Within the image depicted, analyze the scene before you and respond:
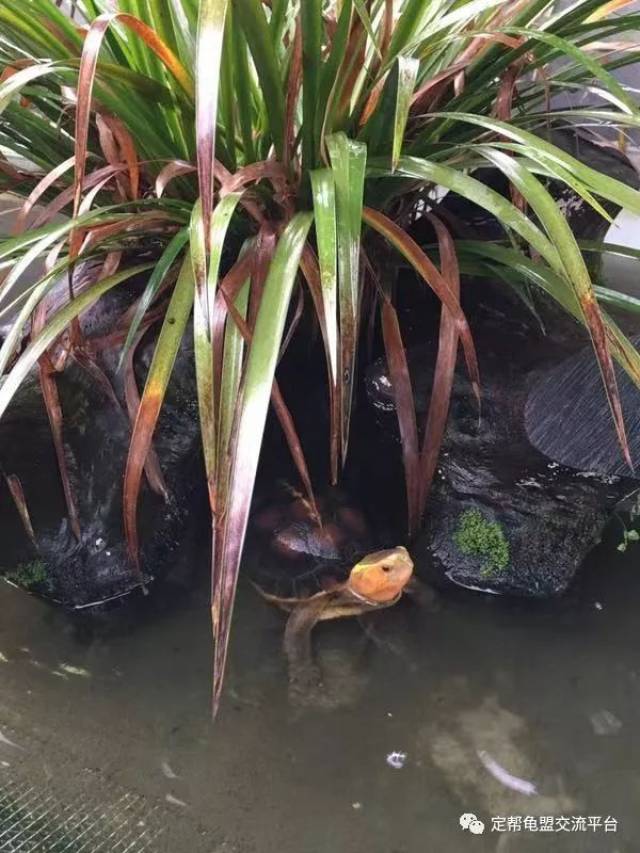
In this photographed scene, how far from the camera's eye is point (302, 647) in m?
1.08

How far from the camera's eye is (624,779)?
3.01 ft

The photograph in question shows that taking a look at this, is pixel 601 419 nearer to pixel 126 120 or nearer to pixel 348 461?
pixel 348 461

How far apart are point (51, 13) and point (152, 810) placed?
103 cm

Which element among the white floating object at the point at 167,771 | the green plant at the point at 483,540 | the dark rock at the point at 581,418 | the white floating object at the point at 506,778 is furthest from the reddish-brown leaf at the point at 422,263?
A: the white floating object at the point at 167,771

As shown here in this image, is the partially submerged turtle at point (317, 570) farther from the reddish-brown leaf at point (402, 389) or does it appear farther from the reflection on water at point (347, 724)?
the reddish-brown leaf at point (402, 389)

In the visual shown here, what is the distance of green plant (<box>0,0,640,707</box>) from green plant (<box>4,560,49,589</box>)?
3.7 inches

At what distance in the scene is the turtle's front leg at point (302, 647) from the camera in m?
1.03

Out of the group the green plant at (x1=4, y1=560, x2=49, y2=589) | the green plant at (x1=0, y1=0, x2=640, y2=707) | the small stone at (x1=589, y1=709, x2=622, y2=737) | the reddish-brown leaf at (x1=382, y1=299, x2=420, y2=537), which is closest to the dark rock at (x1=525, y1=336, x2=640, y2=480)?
the green plant at (x1=0, y1=0, x2=640, y2=707)

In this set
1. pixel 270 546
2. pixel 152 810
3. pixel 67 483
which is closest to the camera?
pixel 152 810

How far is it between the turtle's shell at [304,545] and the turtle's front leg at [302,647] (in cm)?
5

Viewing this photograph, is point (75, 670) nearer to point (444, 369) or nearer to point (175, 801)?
point (175, 801)

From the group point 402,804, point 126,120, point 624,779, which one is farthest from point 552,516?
point 126,120

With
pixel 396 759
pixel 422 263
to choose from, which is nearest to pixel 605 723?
pixel 396 759

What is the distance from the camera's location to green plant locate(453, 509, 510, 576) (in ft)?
3.87
